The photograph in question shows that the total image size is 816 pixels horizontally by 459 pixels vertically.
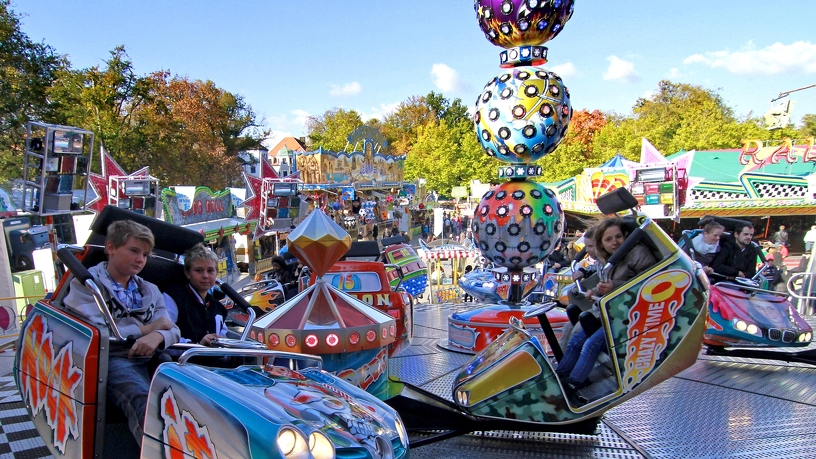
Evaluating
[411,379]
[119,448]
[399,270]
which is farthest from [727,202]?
[119,448]

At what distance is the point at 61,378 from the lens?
2.92m

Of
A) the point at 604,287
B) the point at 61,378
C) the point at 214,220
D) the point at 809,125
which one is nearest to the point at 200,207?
the point at 214,220

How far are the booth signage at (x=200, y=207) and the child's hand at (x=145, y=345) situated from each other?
48.7ft

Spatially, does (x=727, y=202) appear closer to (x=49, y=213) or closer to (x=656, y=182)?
(x=656, y=182)

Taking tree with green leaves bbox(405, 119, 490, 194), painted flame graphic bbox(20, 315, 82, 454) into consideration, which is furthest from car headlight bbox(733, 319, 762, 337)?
tree with green leaves bbox(405, 119, 490, 194)

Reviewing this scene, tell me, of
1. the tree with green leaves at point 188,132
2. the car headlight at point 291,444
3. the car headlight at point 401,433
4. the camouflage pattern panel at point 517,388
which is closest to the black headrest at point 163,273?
the car headlight at point 401,433

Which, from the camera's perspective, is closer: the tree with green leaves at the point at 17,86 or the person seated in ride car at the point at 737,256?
the person seated in ride car at the point at 737,256

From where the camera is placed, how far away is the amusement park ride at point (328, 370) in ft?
7.41

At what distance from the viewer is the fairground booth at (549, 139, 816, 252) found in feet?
71.2

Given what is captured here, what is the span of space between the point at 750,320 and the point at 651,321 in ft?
9.94

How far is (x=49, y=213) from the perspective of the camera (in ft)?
28.9

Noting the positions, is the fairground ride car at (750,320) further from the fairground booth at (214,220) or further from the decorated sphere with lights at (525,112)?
the fairground booth at (214,220)

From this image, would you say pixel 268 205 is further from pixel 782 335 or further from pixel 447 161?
pixel 447 161

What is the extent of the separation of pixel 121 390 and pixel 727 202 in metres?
24.0
